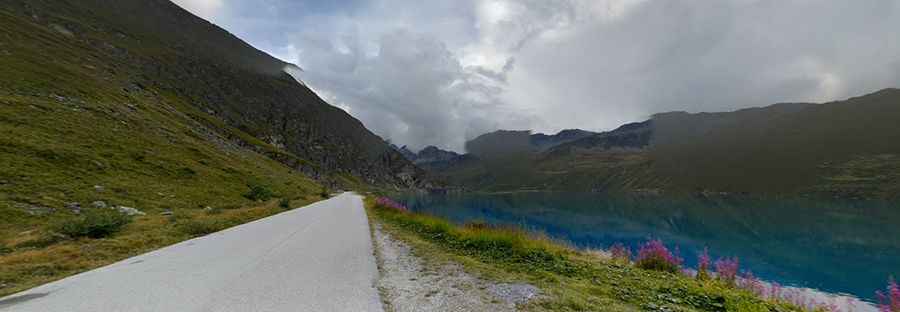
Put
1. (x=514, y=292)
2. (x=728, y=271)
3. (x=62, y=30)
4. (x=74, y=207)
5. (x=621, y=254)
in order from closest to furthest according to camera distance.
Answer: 1. (x=514, y=292)
2. (x=728, y=271)
3. (x=621, y=254)
4. (x=74, y=207)
5. (x=62, y=30)

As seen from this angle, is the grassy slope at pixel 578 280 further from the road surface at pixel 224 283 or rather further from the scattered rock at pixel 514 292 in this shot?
the road surface at pixel 224 283

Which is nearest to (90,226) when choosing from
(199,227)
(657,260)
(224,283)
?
(199,227)

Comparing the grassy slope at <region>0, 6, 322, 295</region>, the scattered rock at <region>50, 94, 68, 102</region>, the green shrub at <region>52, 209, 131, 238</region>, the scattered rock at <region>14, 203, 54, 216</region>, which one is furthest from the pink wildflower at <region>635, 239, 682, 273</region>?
the scattered rock at <region>50, 94, 68, 102</region>

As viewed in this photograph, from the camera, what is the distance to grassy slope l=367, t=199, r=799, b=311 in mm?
6723

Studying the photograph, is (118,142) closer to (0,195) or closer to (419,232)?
(0,195)

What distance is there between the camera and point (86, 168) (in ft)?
95.3

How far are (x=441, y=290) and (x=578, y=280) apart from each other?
3.37 metres

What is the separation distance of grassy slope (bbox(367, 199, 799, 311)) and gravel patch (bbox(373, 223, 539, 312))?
53 centimetres

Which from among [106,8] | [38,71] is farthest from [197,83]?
[38,71]

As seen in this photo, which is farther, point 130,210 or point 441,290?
point 130,210

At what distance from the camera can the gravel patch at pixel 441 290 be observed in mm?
6648

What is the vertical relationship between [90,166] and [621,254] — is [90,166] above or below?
above

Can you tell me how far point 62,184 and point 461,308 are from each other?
3134 cm

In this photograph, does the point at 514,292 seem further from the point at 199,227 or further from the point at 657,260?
the point at 199,227
